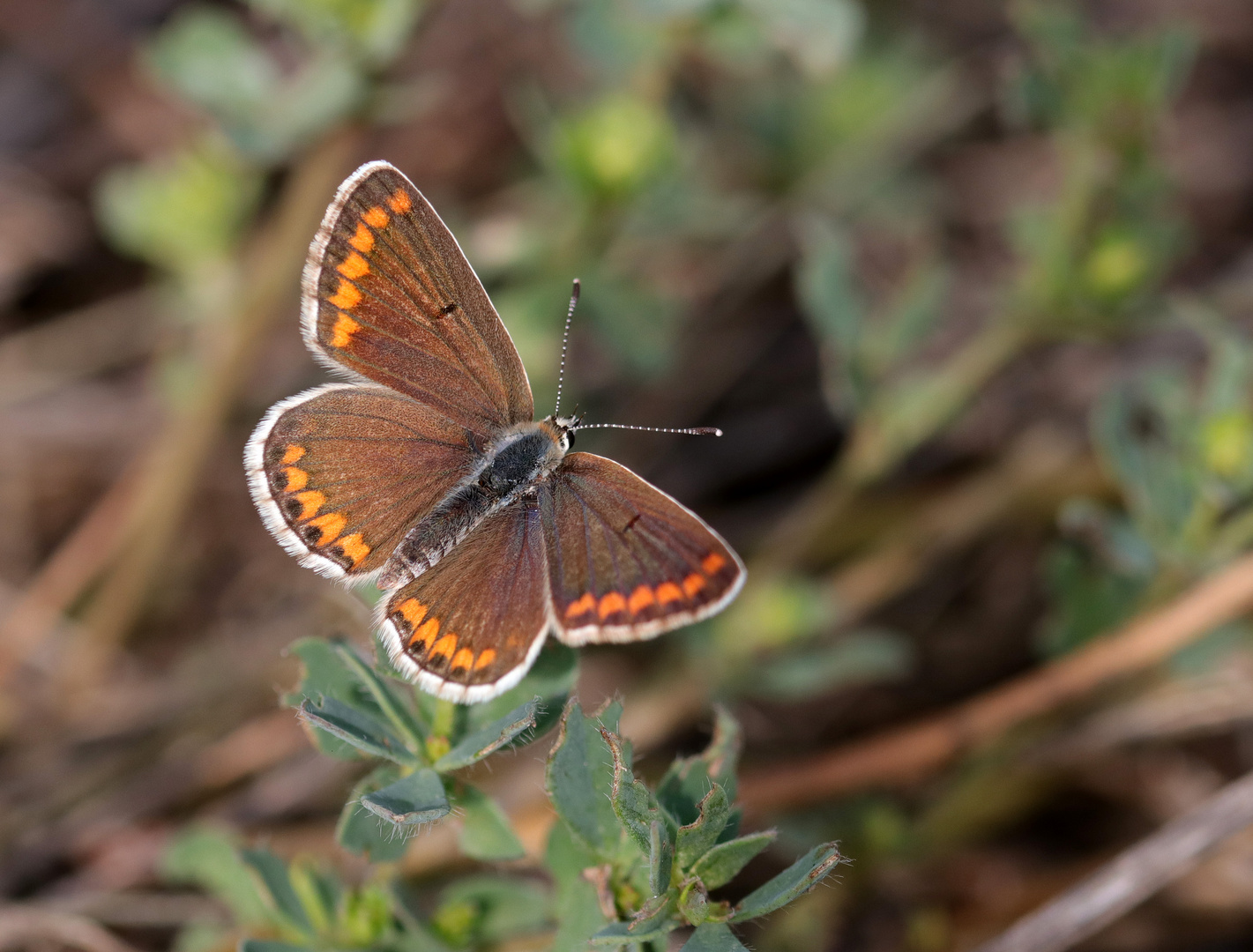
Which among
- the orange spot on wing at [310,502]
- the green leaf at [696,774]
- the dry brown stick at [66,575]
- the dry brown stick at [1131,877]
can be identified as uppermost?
the dry brown stick at [66,575]

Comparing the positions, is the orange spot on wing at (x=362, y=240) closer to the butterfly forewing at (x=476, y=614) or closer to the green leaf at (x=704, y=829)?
the butterfly forewing at (x=476, y=614)

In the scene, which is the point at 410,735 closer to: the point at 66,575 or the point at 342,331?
the point at 342,331

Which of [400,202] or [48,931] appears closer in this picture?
[400,202]

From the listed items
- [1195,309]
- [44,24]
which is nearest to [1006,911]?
[1195,309]

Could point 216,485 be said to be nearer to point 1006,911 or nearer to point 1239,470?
point 1006,911

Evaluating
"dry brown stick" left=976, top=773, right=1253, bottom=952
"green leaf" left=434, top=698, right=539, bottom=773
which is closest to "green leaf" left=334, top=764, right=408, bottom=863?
"green leaf" left=434, top=698, right=539, bottom=773

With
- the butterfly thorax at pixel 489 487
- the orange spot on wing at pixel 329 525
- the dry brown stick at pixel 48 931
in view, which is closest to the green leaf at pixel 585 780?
the butterfly thorax at pixel 489 487

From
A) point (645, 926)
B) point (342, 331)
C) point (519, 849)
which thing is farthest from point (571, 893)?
point (342, 331)
